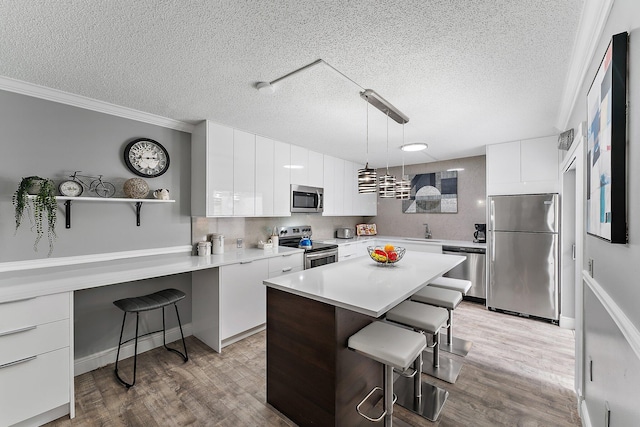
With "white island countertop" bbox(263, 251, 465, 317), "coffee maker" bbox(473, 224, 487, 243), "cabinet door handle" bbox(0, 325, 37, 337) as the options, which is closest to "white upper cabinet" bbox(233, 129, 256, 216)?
"white island countertop" bbox(263, 251, 465, 317)

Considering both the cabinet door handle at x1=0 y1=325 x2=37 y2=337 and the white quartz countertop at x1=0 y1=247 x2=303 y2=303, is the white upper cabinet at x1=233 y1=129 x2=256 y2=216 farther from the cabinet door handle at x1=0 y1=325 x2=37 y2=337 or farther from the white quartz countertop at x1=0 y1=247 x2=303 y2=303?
the cabinet door handle at x1=0 y1=325 x2=37 y2=337

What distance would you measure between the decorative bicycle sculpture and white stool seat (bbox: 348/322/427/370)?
2.52m

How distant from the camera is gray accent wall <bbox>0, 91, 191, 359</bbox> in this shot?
2055 millimetres

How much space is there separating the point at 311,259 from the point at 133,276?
6.82ft

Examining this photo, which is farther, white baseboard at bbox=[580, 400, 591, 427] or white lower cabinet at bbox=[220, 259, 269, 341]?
white lower cabinet at bbox=[220, 259, 269, 341]

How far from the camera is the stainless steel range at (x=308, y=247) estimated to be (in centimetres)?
368

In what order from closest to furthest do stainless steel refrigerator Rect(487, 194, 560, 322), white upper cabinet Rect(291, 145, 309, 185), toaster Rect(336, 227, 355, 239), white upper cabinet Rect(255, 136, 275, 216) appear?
stainless steel refrigerator Rect(487, 194, 560, 322), white upper cabinet Rect(255, 136, 275, 216), white upper cabinet Rect(291, 145, 309, 185), toaster Rect(336, 227, 355, 239)

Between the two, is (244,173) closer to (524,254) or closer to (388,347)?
(388,347)

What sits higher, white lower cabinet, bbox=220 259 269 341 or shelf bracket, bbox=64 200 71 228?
shelf bracket, bbox=64 200 71 228

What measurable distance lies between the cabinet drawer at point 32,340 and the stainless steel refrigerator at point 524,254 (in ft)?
15.2

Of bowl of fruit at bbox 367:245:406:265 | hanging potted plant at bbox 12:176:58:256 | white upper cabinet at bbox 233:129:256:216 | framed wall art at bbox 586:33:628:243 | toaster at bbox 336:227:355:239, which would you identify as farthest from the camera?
toaster at bbox 336:227:355:239

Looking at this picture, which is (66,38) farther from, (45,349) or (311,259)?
(311,259)

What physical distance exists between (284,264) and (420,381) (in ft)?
6.32

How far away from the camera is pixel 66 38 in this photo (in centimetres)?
153
